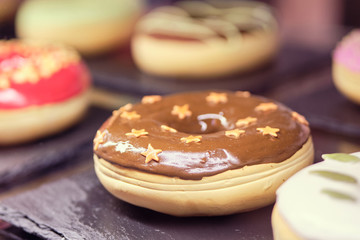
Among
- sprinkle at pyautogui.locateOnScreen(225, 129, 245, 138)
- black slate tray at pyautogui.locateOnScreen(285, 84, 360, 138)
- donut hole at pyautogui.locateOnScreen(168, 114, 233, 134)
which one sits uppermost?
sprinkle at pyautogui.locateOnScreen(225, 129, 245, 138)

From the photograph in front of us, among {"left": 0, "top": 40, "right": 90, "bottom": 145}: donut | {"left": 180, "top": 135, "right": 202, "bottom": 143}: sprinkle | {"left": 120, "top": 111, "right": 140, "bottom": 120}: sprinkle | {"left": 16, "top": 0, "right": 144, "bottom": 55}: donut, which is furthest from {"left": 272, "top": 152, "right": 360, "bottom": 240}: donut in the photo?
{"left": 16, "top": 0, "right": 144, "bottom": 55}: donut

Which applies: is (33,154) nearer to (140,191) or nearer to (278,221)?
(140,191)

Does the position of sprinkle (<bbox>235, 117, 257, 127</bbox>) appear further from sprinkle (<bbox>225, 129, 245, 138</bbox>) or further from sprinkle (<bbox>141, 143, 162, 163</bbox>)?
sprinkle (<bbox>141, 143, 162, 163</bbox>)

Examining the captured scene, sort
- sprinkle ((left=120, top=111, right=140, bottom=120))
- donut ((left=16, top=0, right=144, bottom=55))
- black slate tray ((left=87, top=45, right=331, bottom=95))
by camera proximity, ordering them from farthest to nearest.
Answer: donut ((left=16, top=0, right=144, bottom=55)) < black slate tray ((left=87, top=45, right=331, bottom=95)) < sprinkle ((left=120, top=111, right=140, bottom=120))

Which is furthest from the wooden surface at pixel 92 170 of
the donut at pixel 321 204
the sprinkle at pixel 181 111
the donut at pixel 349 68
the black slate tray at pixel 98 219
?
the sprinkle at pixel 181 111

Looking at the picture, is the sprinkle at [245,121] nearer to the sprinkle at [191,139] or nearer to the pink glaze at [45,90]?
the sprinkle at [191,139]

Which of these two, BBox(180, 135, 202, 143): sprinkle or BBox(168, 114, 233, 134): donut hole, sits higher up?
BBox(180, 135, 202, 143): sprinkle

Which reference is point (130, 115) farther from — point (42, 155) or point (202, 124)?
point (42, 155)
